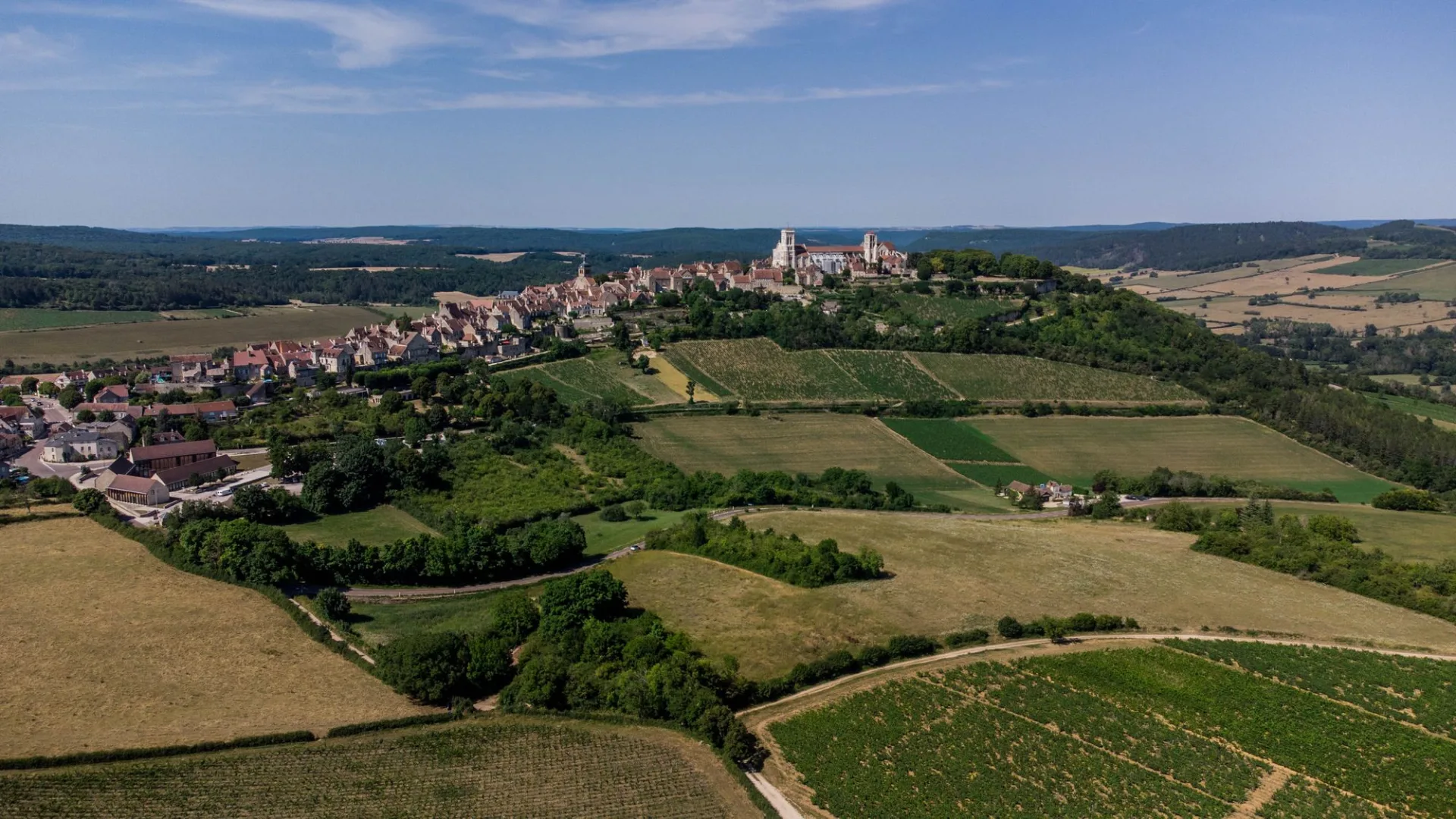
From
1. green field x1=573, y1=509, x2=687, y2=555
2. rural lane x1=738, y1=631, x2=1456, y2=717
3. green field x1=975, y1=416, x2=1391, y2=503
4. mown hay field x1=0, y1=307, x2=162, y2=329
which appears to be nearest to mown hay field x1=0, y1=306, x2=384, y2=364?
mown hay field x1=0, y1=307, x2=162, y2=329

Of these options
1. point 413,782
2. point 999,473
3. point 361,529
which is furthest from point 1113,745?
point 999,473

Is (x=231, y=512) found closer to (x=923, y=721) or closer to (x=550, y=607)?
(x=550, y=607)

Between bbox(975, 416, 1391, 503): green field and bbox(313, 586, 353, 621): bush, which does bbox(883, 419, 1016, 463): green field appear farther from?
bbox(313, 586, 353, 621): bush

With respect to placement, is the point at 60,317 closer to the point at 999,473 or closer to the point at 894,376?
the point at 894,376

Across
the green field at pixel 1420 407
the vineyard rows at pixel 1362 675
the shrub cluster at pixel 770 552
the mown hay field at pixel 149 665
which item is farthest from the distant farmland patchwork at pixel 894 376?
the mown hay field at pixel 149 665

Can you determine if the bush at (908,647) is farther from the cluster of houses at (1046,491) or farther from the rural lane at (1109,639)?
the cluster of houses at (1046,491)

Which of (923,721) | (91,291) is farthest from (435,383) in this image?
(91,291)

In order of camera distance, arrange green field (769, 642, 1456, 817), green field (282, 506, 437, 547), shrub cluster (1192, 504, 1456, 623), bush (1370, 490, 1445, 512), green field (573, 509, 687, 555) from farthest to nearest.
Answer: bush (1370, 490, 1445, 512)
green field (573, 509, 687, 555)
green field (282, 506, 437, 547)
shrub cluster (1192, 504, 1456, 623)
green field (769, 642, 1456, 817)
